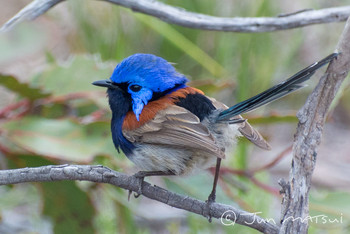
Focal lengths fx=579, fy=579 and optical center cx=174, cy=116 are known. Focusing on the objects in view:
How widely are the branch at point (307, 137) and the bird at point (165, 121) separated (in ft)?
1.44

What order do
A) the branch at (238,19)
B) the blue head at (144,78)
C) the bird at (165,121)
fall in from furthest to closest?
the branch at (238,19) → the blue head at (144,78) → the bird at (165,121)

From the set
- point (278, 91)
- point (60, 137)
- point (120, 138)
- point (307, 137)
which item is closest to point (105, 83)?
point (120, 138)

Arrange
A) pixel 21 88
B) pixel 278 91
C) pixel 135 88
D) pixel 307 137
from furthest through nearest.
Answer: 1. pixel 21 88
2. pixel 135 88
3. pixel 278 91
4. pixel 307 137

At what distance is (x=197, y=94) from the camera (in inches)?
113

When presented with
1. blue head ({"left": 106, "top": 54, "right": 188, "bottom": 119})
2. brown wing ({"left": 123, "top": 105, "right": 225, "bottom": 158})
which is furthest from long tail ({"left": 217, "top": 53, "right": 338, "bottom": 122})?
blue head ({"left": 106, "top": 54, "right": 188, "bottom": 119})

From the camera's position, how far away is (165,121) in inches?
110

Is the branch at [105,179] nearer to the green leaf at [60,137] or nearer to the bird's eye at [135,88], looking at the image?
the bird's eye at [135,88]

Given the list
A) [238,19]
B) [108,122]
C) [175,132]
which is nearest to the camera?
[175,132]

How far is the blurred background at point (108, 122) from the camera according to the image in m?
3.28

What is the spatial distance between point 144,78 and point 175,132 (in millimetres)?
316

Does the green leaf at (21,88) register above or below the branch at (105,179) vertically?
above

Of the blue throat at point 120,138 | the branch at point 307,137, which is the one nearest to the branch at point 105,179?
the branch at point 307,137

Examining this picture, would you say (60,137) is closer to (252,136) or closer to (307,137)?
(252,136)

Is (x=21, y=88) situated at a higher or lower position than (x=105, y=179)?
higher
